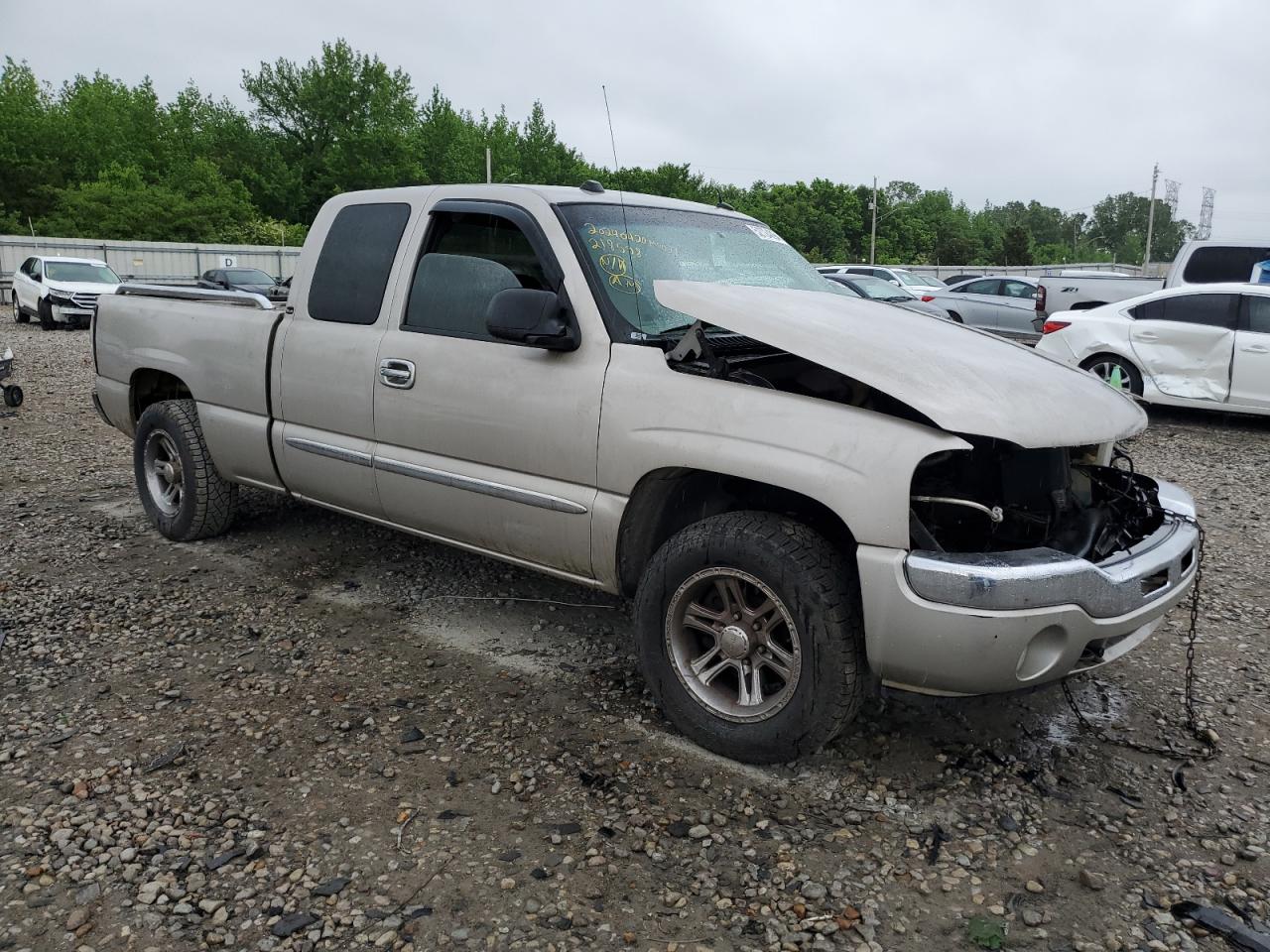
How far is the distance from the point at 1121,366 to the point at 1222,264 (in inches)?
119

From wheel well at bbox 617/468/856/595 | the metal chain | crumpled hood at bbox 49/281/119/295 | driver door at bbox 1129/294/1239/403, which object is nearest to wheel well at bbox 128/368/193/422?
wheel well at bbox 617/468/856/595

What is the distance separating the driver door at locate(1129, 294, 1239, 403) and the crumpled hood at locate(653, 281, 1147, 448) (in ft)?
23.6

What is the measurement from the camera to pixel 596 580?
364cm

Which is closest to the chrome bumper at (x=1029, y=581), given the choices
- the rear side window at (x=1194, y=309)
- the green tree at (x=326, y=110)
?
the rear side window at (x=1194, y=309)

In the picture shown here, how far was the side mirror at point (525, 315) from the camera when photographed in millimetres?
3389

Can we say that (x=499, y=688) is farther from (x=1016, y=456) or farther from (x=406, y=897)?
(x=1016, y=456)

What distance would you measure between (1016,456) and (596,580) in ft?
4.96

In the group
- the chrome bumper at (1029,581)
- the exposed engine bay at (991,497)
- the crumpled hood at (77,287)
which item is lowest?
the chrome bumper at (1029,581)

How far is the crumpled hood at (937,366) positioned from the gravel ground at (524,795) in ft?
3.80

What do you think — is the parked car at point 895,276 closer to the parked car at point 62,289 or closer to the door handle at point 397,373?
the parked car at point 62,289

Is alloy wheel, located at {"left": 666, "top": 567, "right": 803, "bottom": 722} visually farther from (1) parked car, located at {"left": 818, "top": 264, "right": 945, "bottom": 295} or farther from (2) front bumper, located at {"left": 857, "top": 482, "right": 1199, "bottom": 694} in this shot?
(1) parked car, located at {"left": 818, "top": 264, "right": 945, "bottom": 295}

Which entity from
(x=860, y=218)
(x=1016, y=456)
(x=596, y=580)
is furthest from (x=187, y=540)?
(x=860, y=218)

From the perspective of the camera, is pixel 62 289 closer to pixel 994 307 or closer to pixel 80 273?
pixel 80 273

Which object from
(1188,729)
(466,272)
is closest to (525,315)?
(466,272)
